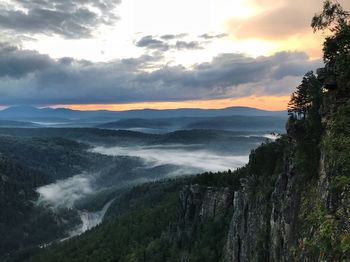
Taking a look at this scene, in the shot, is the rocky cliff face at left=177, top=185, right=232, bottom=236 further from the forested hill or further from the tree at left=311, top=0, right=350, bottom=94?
the tree at left=311, top=0, right=350, bottom=94

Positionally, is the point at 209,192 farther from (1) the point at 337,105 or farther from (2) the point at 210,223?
(1) the point at 337,105

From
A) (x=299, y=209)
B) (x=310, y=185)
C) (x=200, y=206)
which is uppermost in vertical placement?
(x=310, y=185)

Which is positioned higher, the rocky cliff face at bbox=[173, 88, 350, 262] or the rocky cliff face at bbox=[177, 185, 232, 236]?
the rocky cliff face at bbox=[173, 88, 350, 262]

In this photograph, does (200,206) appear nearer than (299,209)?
No

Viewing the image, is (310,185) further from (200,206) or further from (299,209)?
(200,206)

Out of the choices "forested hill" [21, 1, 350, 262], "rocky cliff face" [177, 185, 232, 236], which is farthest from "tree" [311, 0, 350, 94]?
"rocky cliff face" [177, 185, 232, 236]

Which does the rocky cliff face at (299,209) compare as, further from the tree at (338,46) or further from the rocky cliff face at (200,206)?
the rocky cliff face at (200,206)

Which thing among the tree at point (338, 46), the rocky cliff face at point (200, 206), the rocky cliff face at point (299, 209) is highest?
the tree at point (338, 46)

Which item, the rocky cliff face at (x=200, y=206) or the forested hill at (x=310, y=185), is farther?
the rocky cliff face at (x=200, y=206)

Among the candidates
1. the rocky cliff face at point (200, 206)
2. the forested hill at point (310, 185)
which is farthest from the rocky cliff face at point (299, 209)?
the rocky cliff face at point (200, 206)

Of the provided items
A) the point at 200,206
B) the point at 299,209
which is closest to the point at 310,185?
the point at 299,209

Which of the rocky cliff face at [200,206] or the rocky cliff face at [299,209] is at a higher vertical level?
the rocky cliff face at [299,209]
